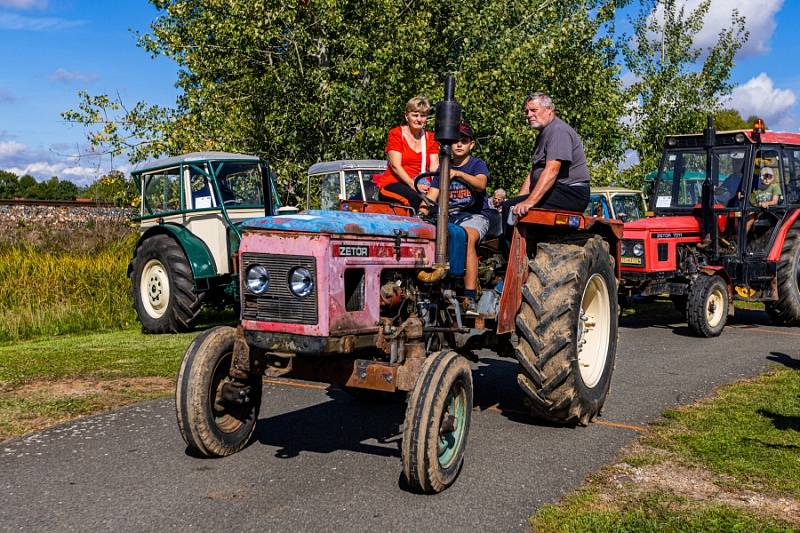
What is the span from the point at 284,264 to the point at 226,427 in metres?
1.24

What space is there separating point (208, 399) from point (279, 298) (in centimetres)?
80

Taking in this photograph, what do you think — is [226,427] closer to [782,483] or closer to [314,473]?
[314,473]

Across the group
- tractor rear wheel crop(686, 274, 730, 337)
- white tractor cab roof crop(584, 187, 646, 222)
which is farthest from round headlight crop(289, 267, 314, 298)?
white tractor cab roof crop(584, 187, 646, 222)

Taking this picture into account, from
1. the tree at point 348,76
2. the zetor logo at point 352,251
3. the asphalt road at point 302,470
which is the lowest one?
the asphalt road at point 302,470

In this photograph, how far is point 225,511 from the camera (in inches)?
163

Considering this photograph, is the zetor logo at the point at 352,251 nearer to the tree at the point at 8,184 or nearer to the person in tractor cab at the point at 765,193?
the person in tractor cab at the point at 765,193

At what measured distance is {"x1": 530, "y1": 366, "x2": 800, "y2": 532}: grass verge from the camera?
13.4ft

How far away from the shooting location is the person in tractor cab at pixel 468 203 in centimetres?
559

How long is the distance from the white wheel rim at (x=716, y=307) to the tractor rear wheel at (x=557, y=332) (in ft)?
17.4

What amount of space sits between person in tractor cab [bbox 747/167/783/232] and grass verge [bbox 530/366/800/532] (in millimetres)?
5498

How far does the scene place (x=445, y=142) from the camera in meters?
4.82

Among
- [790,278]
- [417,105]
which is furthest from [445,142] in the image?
[790,278]

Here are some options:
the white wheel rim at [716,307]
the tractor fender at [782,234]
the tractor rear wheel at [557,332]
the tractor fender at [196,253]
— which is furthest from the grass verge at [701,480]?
the tractor fender at [196,253]

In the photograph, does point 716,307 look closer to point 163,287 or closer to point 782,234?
point 782,234
